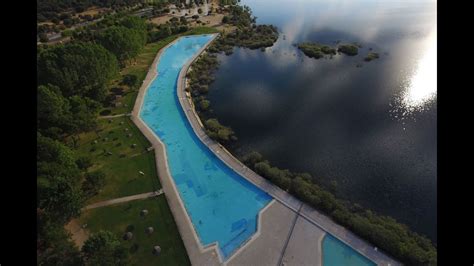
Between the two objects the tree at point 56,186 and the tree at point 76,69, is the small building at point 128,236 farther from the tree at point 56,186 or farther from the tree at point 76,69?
the tree at point 76,69

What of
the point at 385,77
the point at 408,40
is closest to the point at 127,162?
the point at 385,77

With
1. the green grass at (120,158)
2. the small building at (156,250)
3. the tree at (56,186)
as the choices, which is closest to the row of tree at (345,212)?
the green grass at (120,158)

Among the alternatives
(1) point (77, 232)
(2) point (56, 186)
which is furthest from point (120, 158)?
(1) point (77, 232)

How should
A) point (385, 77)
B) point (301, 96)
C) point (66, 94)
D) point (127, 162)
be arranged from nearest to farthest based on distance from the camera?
point (127, 162) → point (66, 94) → point (301, 96) → point (385, 77)

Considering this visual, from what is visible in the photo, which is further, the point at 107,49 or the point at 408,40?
the point at 408,40

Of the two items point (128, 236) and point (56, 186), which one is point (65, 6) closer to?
point (56, 186)

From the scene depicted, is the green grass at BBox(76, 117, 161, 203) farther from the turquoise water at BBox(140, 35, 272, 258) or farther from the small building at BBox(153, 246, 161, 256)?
the small building at BBox(153, 246, 161, 256)
